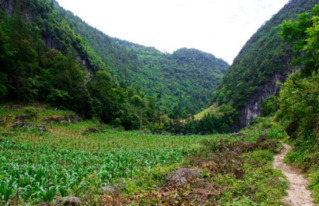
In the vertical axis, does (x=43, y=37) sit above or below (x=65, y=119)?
above

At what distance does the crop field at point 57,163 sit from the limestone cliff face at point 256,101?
77.2 metres

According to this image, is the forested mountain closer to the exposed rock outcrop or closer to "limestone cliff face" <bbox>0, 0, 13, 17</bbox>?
"limestone cliff face" <bbox>0, 0, 13, 17</bbox>

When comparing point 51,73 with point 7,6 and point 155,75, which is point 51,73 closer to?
point 7,6

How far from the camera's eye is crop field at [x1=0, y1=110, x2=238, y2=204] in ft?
20.5

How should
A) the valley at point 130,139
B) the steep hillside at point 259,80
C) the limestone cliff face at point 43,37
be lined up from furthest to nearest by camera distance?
the steep hillside at point 259,80 < the limestone cliff face at point 43,37 < the valley at point 130,139

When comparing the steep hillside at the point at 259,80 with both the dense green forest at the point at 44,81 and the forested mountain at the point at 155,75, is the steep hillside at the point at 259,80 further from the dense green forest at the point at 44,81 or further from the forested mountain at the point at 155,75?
the dense green forest at the point at 44,81

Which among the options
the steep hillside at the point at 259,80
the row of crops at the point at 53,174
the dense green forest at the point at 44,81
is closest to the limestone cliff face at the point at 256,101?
the steep hillside at the point at 259,80

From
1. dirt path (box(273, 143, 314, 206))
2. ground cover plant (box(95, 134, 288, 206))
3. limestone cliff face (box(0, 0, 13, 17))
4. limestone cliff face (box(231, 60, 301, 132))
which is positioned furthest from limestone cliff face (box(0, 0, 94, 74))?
limestone cliff face (box(231, 60, 301, 132))

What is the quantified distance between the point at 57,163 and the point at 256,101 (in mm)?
91375

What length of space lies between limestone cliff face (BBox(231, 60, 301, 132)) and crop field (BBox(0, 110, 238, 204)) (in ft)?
253

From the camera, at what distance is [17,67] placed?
27359mm

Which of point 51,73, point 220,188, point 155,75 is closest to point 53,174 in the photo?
point 220,188

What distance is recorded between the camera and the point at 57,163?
11141 mm

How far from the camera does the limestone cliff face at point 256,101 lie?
8350 cm
